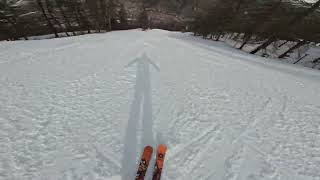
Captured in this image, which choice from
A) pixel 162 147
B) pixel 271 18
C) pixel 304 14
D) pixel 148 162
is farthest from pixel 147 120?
pixel 271 18

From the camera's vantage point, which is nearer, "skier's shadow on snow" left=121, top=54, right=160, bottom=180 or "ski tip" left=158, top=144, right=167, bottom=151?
"skier's shadow on snow" left=121, top=54, right=160, bottom=180

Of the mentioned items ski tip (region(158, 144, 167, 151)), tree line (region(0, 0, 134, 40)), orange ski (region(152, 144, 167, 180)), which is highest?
tree line (region(0, 0, 134, 40))

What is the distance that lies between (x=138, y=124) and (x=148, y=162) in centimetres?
155

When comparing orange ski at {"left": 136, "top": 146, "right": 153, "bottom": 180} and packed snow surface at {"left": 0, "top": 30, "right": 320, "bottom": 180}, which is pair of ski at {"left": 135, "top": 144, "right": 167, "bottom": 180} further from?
packed snow surface at {"left": 0, "top": 30, "right": 320, "bottom": 180}

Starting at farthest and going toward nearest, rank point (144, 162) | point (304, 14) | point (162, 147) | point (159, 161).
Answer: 1. point (304, 14)
2. point (162, 147)
3. point (159, 161)
4. point (144, 162)

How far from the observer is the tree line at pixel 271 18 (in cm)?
1593

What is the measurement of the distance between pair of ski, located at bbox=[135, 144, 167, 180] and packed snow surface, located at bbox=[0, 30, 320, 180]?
0.18m

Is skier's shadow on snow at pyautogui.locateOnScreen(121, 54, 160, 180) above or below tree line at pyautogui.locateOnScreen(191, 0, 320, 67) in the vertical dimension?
below

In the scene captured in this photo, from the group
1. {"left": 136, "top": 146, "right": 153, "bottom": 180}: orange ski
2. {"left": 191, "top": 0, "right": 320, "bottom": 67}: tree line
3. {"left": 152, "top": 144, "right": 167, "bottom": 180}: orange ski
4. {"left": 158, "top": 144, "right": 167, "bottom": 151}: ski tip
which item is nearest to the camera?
{"left": 136, "top": 146, "right": 153, "bottom": 180}: orange ski

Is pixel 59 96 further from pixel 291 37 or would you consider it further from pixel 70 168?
pixel 291 37

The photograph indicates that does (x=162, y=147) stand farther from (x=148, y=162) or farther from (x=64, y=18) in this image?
(x=64, y=18)

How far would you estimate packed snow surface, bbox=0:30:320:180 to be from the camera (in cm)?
462

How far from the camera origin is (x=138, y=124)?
5938 millimetres

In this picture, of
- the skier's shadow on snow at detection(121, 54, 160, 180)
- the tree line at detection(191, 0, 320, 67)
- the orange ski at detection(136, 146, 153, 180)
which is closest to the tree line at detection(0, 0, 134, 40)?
the tree line at detection(191, 0, 320, 67)
